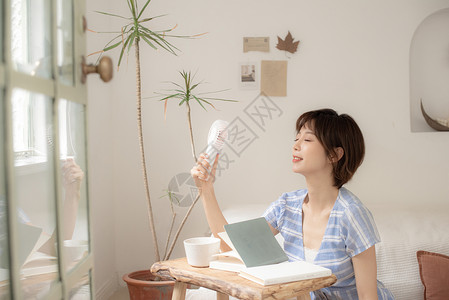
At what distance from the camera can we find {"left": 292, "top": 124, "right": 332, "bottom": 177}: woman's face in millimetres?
1600

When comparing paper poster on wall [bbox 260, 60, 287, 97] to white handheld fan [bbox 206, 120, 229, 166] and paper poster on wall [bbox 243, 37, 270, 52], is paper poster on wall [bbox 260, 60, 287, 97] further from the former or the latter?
white handheld fan [bbox 206, 120, 229, 166]

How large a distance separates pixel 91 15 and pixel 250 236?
1.88 metres

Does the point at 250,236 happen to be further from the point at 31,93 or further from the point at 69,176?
the point at 31,93

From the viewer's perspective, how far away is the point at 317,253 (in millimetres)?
1516

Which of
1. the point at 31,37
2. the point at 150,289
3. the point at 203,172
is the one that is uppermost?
the point at 31,37

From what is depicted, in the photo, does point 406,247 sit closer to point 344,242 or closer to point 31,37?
point 344,242

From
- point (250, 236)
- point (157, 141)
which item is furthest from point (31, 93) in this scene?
point (157, 141)

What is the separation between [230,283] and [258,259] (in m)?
0.14

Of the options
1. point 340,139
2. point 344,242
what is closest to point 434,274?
point 344,242

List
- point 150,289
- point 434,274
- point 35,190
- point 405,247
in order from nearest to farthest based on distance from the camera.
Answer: point 35,190 → point 434,274 → point 405,247 → point 150,289

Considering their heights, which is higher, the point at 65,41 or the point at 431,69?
the point at 431,69

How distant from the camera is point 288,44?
2889 mm

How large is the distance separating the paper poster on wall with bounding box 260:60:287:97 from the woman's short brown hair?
1301 mm

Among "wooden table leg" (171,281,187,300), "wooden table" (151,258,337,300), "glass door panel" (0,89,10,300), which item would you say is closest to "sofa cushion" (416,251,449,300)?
"wooden table" (151,258,337,300)
